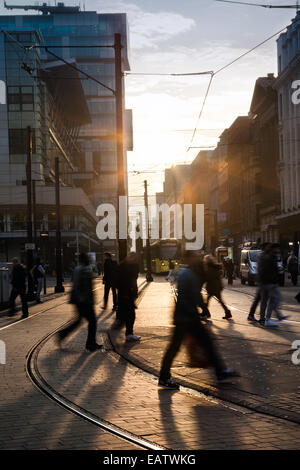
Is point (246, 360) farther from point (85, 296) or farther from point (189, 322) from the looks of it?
point (85, 296)

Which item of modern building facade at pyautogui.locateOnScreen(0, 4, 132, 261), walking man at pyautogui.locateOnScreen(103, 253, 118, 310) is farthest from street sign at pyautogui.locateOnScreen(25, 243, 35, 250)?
modern building facade at pyautogui.locateOnScreen(0, 4, 132, 261)

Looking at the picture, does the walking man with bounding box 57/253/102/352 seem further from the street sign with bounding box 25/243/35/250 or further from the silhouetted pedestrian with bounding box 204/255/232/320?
the street sign with bounding box 25/243/35/250

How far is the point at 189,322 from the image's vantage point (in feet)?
28.1

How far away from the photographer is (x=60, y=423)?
Answer: 682cm

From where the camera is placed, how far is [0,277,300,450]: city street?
20.0 feet

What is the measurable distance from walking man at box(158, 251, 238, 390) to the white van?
93.2 feet

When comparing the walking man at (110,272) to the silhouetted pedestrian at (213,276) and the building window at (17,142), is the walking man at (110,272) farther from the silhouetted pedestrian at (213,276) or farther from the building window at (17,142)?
the building window at (17,142)

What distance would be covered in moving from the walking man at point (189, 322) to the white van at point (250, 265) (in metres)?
28.4

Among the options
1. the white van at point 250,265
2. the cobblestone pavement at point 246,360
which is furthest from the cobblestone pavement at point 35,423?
the white van at point 250,265

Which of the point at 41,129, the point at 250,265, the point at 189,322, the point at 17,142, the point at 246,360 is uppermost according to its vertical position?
the point at 41,129

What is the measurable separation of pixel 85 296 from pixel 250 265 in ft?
85.6

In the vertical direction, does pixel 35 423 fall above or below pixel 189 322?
below

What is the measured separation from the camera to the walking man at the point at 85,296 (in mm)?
12344

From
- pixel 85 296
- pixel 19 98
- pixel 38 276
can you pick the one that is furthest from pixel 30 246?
pixel 19 98
